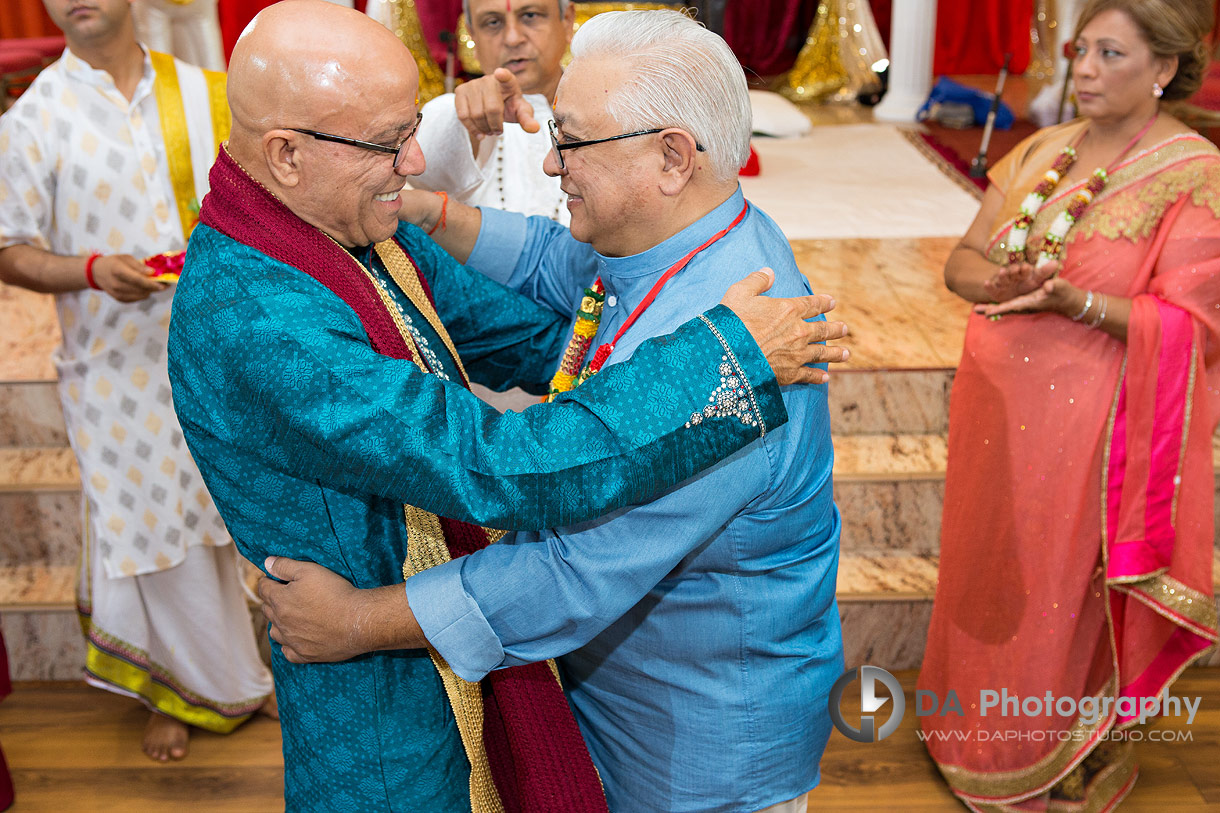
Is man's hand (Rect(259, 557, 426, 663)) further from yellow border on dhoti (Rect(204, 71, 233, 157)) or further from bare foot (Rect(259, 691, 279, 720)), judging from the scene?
bare foot (Rect(259, 691, 279, 720))

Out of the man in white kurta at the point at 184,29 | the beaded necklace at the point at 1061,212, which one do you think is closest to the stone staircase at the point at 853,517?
the beaded necklace at the point at 1061,212

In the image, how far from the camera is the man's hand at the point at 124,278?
2760 mm

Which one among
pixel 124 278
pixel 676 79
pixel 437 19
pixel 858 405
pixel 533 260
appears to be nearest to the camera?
pixel 676 79

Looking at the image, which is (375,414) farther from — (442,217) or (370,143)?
(442,217)

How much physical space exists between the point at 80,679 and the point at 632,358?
306cm

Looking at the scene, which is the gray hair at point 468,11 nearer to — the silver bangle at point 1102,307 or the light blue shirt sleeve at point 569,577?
the silver bangle at point 1102,307

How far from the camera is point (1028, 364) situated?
112 inches

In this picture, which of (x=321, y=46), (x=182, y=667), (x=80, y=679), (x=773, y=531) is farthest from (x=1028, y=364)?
(x=80, y=679)

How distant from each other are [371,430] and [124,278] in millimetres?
1650

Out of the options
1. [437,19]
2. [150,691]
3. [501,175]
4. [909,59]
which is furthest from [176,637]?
[909,59]

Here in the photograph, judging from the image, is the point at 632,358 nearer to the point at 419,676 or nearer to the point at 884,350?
the point at 419,676

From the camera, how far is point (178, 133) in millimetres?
2979

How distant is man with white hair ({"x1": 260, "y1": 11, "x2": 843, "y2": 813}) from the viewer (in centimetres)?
158

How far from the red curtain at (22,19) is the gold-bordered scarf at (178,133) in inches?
216
